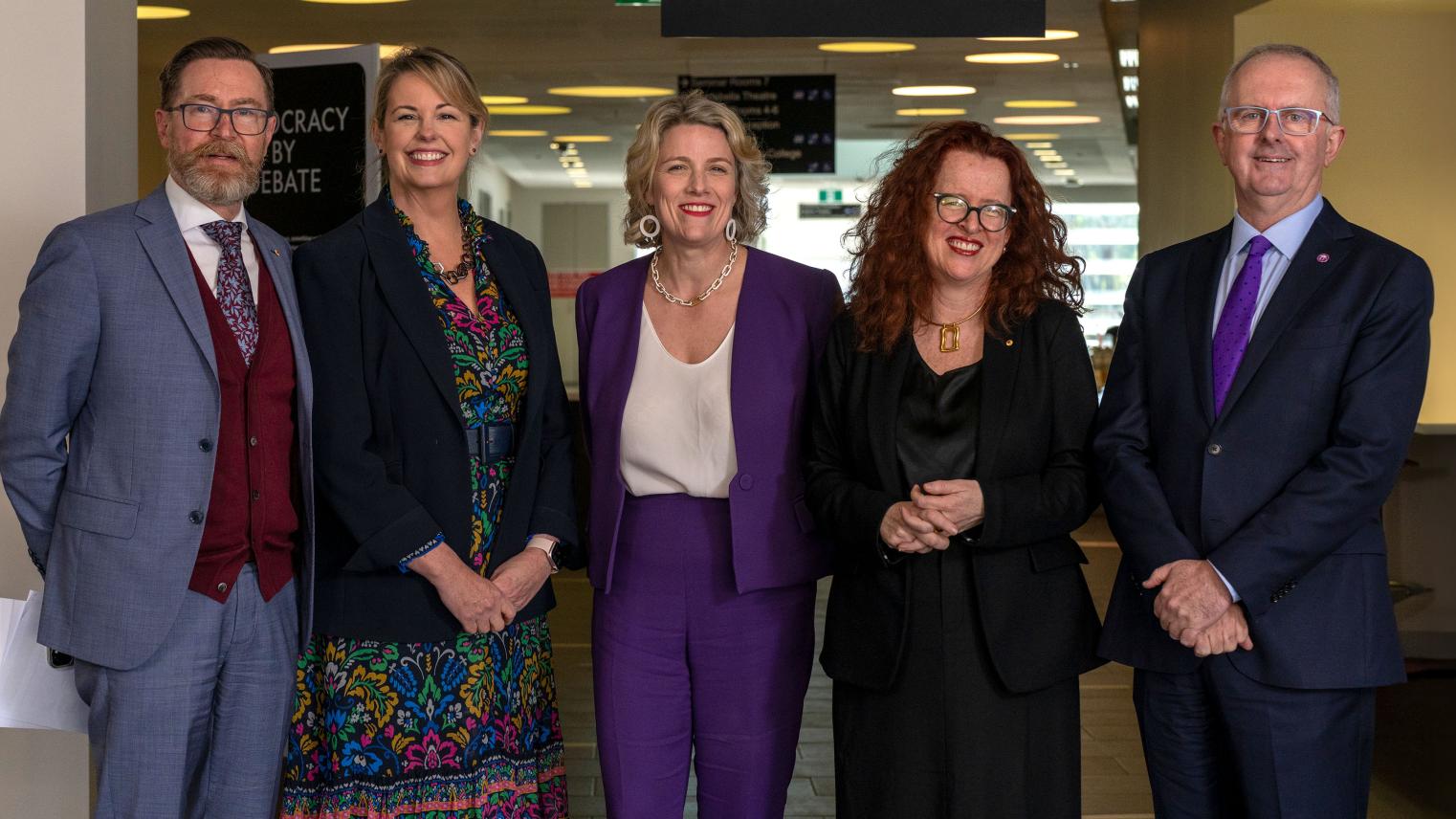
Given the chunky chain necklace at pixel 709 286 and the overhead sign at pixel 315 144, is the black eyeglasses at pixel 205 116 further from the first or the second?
the overhead sign at pixel 315 144

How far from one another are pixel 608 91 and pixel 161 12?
13.2 ft

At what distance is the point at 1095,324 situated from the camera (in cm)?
2156

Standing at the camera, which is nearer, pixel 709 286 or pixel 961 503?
pixel 961 503

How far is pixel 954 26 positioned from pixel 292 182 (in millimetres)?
2138

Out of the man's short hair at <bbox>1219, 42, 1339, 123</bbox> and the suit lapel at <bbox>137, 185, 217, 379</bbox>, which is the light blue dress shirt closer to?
the man's short hair at <bbox>1219, 42, 1339, 123</bbox>

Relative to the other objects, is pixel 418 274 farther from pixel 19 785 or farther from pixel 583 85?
pixel 583 85

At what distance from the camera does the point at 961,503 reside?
247 cm

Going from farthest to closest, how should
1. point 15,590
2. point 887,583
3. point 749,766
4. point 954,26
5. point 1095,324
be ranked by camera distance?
point 1095,324, point 954,26, point 15,590, point 749,766, point 887,583

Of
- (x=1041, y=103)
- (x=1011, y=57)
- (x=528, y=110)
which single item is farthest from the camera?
(x=1041, y=103)

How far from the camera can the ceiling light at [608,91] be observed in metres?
12.2

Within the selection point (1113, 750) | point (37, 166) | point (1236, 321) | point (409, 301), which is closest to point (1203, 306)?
point (1236, 321)

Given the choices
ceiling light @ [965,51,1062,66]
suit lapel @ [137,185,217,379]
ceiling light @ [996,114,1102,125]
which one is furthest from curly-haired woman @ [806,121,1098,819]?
ceiling light @ [996,114,1102,125]

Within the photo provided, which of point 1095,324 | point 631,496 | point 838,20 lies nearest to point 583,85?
point 838,20

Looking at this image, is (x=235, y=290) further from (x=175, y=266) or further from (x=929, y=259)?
(x=929, y=259)
